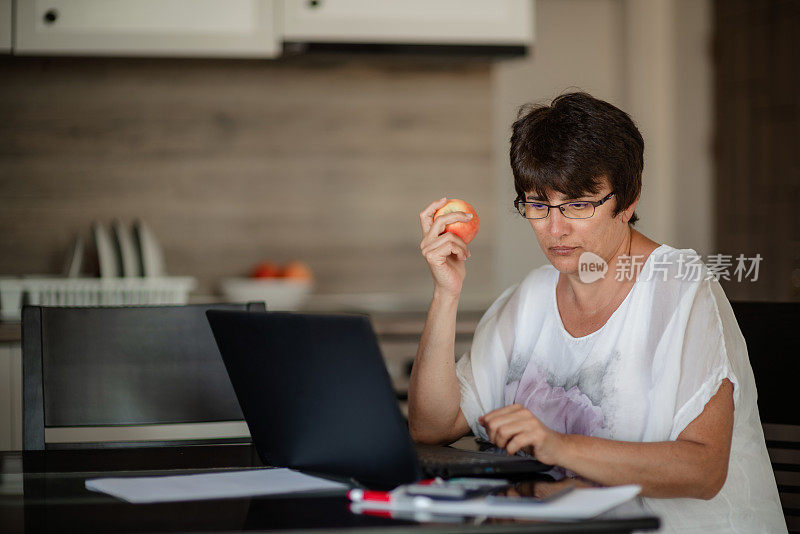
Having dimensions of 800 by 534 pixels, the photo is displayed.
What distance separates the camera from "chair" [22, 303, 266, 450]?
1.61 metres

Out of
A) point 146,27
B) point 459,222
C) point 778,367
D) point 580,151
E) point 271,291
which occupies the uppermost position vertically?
point 146,27

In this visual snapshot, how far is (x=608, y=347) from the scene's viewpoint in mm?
1438

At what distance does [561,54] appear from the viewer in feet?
13.1

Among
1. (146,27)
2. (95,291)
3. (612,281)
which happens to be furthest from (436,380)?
(146,27)

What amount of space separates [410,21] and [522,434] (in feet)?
7.06

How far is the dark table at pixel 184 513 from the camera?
87cm

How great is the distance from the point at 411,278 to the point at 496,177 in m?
0.59

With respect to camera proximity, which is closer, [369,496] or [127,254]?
[369,496]

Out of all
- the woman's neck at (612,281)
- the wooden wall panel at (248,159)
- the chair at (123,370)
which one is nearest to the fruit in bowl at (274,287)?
the wooden wall panel at (248,159)

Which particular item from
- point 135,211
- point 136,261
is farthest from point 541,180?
point 135,211

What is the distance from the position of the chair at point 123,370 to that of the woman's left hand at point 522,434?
2.14 ft

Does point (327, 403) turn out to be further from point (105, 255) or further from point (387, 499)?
point (105, 255)

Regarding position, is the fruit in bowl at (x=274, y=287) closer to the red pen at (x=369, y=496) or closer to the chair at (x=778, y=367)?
the chair at (x=778, y=367)

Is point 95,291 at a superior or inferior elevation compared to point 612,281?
inferior
